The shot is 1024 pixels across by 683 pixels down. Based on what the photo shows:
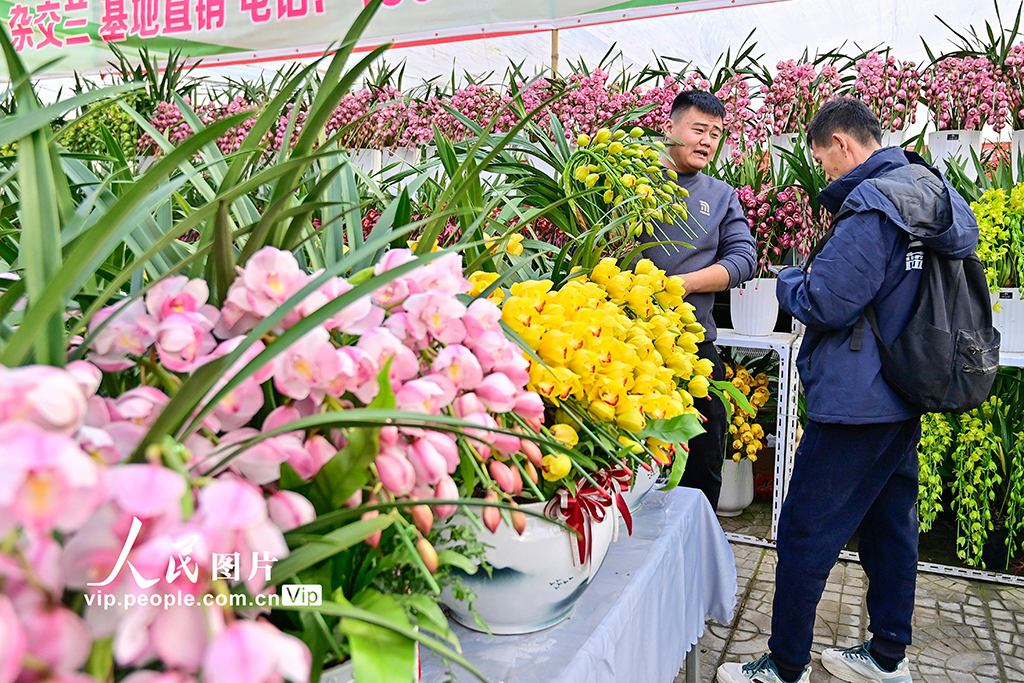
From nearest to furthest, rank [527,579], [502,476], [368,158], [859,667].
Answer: [502,476], [527,579], [859,667], [368,158]

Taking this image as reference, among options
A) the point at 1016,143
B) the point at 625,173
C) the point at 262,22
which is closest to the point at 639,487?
the point at 625,173

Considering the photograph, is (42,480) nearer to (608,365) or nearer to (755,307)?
(608,365)

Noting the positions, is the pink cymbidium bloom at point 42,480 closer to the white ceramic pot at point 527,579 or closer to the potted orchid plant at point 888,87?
the white ceramic pot at point 527,579

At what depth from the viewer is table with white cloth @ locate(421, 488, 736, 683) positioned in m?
0.75

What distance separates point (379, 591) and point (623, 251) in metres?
0.83

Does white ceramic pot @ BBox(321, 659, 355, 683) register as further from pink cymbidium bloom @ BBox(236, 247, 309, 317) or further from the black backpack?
the black backpack

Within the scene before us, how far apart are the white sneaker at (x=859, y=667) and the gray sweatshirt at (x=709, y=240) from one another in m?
0.85

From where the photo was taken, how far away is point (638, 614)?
924 millimetres

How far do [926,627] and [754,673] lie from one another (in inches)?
27.4

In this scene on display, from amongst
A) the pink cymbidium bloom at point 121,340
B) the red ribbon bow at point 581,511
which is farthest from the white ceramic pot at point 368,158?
the pink cymbidium bloom at point 121,340

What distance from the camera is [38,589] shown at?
27cm

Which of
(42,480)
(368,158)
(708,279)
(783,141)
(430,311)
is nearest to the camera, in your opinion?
(42,480)

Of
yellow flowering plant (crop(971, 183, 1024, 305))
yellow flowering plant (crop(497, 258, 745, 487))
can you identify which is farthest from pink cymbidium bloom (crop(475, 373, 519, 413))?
yellow flowering plant (crop(971, 183, 1024, 305))

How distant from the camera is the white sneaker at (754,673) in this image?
1.71 meters
